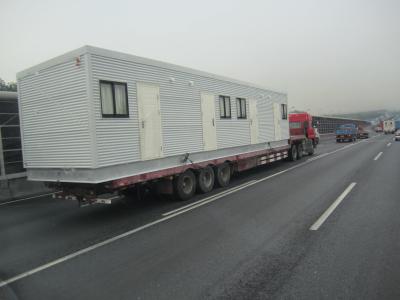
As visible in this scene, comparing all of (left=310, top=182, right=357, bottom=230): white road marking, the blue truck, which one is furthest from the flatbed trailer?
the blue truck

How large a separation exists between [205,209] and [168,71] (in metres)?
4.09

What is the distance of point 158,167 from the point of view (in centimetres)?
883

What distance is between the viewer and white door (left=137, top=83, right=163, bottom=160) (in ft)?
27.5

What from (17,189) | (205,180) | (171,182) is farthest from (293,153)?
(17,189)

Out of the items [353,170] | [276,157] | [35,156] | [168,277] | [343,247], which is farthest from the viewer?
[276,157]

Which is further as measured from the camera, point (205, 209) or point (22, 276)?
point (205, 209)

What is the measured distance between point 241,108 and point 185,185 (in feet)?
15.6

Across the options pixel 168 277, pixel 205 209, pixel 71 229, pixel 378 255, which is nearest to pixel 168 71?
pixel 205 209

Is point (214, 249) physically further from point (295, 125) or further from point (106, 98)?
point (295, 125)

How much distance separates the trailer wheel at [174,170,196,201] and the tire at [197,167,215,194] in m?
0.28

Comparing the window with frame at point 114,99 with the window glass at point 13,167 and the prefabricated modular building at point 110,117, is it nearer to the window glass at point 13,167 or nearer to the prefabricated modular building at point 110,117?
the prefabricated modular building at point 110,117

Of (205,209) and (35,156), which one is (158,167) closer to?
(205,209)

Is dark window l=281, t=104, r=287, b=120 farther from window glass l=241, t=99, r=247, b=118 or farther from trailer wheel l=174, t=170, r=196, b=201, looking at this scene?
trailer wheel l=174, t=170, r=196, b=201

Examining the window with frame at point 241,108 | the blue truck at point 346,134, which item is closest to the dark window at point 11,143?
the window with frame at point 241,108
